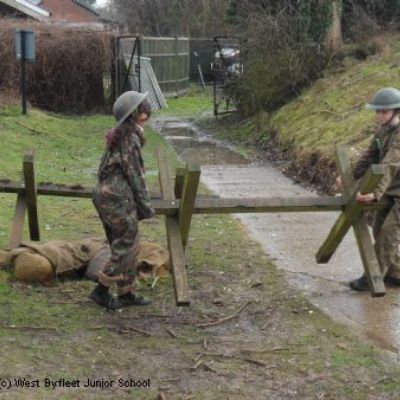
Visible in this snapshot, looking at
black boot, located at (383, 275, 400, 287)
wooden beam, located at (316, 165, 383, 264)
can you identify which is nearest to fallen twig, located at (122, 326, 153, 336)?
wooden beam, located at (316, 165, 383, 264)

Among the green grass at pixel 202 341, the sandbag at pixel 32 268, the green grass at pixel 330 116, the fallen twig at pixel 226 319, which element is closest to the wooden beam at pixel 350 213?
the green grass at pixel 202 341

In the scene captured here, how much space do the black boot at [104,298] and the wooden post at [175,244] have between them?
0.51 metres

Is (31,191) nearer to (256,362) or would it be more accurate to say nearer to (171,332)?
(171,332)

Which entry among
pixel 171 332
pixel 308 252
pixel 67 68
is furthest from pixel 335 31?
pixel 171 332

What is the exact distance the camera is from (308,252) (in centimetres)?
781

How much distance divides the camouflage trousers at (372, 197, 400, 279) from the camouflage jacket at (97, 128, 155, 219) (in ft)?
6.77

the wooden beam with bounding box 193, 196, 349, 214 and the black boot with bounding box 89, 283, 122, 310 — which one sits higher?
the wooden beam with bounding box 193, 196, 349, 214

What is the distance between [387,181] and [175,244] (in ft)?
5.57

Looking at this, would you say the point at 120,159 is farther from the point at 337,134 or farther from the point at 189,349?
the point at 337,134

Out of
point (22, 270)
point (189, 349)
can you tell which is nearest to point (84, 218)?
point (22, 270)

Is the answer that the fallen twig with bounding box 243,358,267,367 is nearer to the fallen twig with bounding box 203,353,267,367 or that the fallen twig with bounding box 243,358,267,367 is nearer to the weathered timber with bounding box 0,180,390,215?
the fallen twig with bounding box 203,353,267,367

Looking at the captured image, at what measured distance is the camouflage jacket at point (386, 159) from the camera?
6070 millimetres

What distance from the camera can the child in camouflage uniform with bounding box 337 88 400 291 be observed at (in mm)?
6137

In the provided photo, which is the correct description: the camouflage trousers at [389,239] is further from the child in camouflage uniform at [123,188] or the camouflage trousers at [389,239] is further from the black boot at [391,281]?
the child in camouflage uniform at [123,188]
